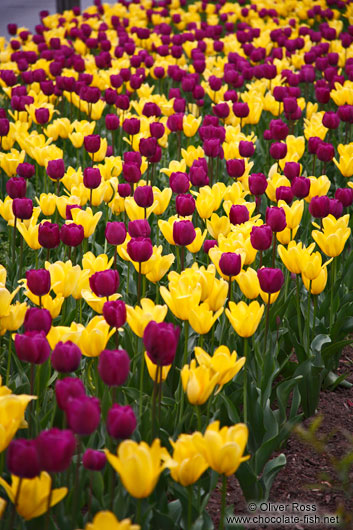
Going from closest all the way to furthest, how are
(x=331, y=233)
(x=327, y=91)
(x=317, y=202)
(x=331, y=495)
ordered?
1. (x=331, y=495)
2. (x=331, y=233)
3. (x=317, y=202)
4. (x=327, y=91)

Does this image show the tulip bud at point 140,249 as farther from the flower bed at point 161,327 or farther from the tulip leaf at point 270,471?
the tulip leaf at point 270,471

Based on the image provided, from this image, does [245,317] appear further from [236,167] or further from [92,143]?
[92,143]

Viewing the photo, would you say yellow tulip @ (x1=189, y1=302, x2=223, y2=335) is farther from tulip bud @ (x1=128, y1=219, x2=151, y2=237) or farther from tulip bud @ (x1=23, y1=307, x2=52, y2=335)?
tulip bud @ (x1=128, y1=219, x2=151, y2=237)

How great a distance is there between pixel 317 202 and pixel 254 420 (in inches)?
43.3

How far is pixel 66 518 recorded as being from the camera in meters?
1.91

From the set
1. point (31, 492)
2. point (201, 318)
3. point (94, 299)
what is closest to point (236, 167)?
point (94, 299)

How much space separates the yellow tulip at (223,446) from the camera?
66.4 inches

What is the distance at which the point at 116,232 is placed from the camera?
2.85 meters

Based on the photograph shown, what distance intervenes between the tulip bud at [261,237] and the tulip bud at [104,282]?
645mm

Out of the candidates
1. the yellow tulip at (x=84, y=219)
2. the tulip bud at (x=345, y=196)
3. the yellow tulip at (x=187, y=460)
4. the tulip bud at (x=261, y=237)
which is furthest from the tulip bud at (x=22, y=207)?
the yellow tulip at (x=187, y=460)

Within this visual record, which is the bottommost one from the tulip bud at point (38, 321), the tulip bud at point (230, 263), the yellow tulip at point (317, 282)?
the yellow tulip at point (317, 282)

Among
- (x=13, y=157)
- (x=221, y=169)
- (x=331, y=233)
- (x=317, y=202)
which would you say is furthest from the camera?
(x=221, y=169)

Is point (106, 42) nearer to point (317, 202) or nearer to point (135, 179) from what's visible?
point (135, 179)

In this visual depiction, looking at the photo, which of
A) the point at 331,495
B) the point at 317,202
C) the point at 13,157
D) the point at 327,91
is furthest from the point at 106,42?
the point at 331,495
